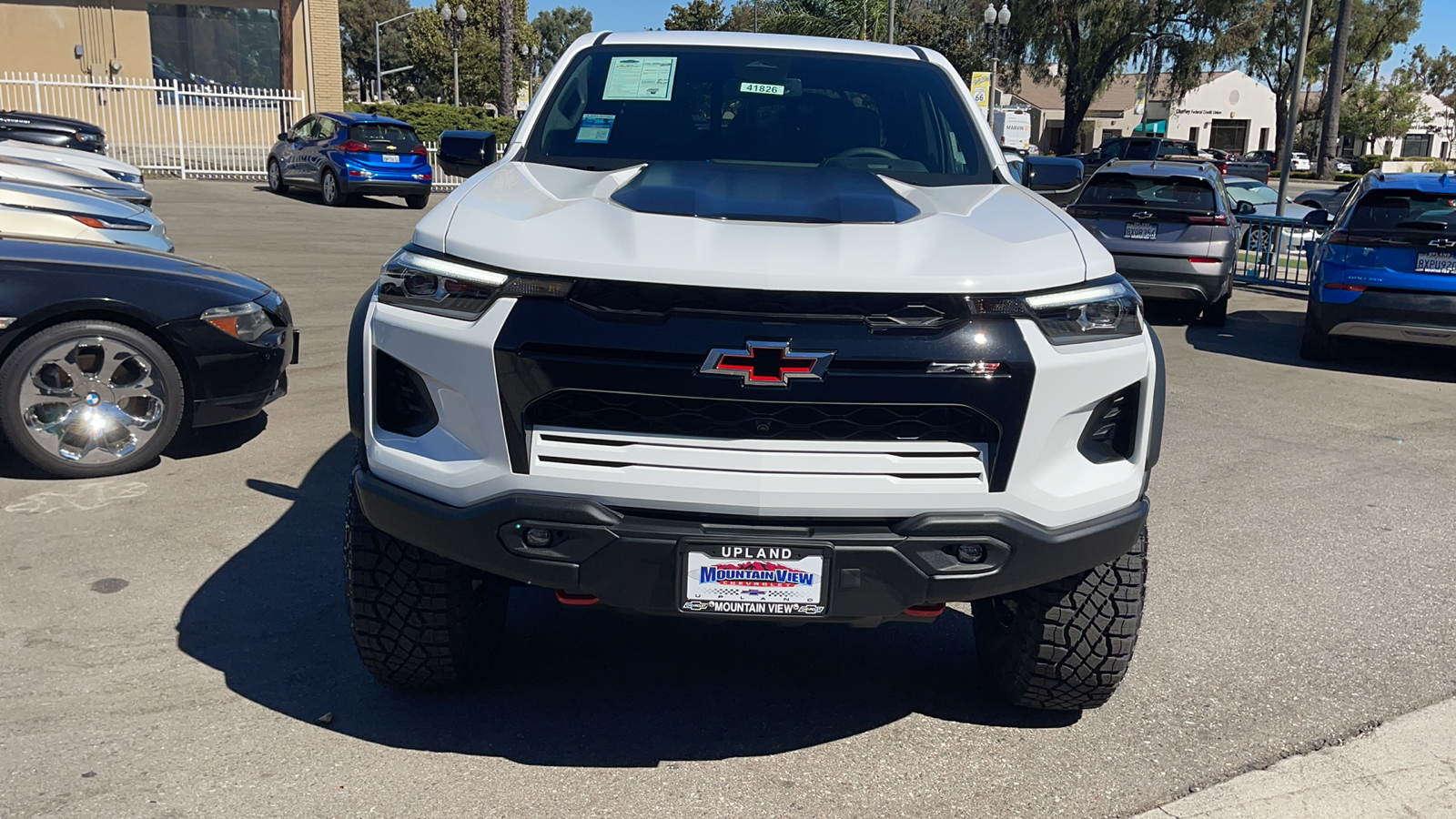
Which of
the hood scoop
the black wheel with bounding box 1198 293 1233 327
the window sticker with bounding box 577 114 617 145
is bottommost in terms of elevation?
the black wheel with bounding box 1198 293 1233 327

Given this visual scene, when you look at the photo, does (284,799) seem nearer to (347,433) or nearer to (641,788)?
(641,788)

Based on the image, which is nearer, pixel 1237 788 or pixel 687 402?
pixel 687 402

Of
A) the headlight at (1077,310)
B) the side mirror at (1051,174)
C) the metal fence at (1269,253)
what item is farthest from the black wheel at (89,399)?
the metal fence at (1269,253)

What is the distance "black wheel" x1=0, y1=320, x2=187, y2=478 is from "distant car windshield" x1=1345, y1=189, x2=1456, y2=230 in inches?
347

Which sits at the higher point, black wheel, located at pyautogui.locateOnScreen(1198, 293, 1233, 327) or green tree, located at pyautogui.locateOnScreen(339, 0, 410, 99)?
green tree, located at pyautogui.locateOnScreen(339, 0, 410, 99)

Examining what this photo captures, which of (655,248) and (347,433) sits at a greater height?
(655,248)

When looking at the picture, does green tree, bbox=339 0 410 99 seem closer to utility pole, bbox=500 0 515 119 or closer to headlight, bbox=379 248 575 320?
utility pole, bbox=500 0 515 119

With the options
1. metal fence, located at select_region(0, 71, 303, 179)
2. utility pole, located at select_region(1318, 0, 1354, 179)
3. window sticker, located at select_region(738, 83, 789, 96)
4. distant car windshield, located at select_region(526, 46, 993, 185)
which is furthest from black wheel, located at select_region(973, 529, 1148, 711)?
utility pole, located at select_region(1318, 0, 1354, 179)

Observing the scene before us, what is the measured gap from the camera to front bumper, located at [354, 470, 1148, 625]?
275 cm

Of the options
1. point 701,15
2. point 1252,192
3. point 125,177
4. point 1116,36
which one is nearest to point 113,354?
point 125,177

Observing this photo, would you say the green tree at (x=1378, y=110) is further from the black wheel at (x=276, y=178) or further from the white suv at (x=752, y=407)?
the white suv at (x=752, y=407)

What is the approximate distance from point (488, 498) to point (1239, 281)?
15.1 metres

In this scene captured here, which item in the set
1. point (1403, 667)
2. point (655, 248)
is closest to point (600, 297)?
point (655, 248)

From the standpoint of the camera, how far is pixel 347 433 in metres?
6.52
